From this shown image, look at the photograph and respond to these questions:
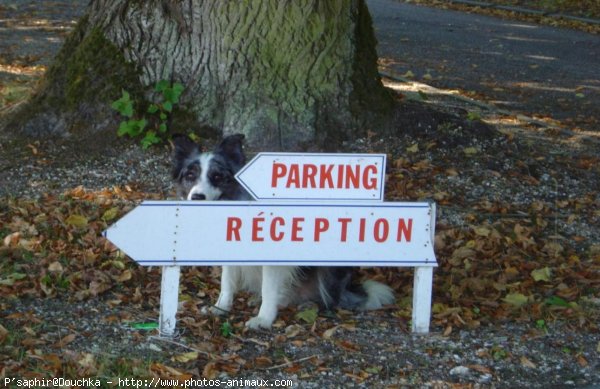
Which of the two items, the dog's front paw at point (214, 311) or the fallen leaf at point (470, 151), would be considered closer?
the dog's front paw at point (214, 311)

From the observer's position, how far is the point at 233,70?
807 centimetres

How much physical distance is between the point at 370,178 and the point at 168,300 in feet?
4.31

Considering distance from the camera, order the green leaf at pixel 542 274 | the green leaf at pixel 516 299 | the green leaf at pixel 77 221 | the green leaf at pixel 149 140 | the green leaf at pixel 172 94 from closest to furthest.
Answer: the green leaf at pixel 516 299 < the green leaf at pixel 542 274 < the green leaf at pixel 77 221 < the green leaf at pixel 149 140 < the green leaf at pixel 172 94

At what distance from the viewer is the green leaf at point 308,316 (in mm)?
5758

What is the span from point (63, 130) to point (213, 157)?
3.01m

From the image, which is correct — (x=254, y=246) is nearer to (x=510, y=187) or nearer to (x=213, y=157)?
(x=213, y=157)

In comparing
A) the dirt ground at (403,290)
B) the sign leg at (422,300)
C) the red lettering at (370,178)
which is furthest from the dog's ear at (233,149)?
the sign leg at (422,300)

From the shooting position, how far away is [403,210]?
5504mm

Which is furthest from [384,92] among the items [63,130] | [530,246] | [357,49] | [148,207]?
[148,207]

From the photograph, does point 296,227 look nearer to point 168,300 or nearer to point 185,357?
point 168,300

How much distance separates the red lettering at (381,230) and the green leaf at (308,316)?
65 cm

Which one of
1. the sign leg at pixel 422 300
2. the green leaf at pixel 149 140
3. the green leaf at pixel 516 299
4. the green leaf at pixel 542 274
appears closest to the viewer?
the sign leg at pixel 422 300

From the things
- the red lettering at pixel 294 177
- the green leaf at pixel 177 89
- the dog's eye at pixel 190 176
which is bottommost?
the dog's eye at pixel 190 176

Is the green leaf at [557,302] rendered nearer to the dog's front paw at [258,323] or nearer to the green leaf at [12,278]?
the dog's front paw at [258,323]
